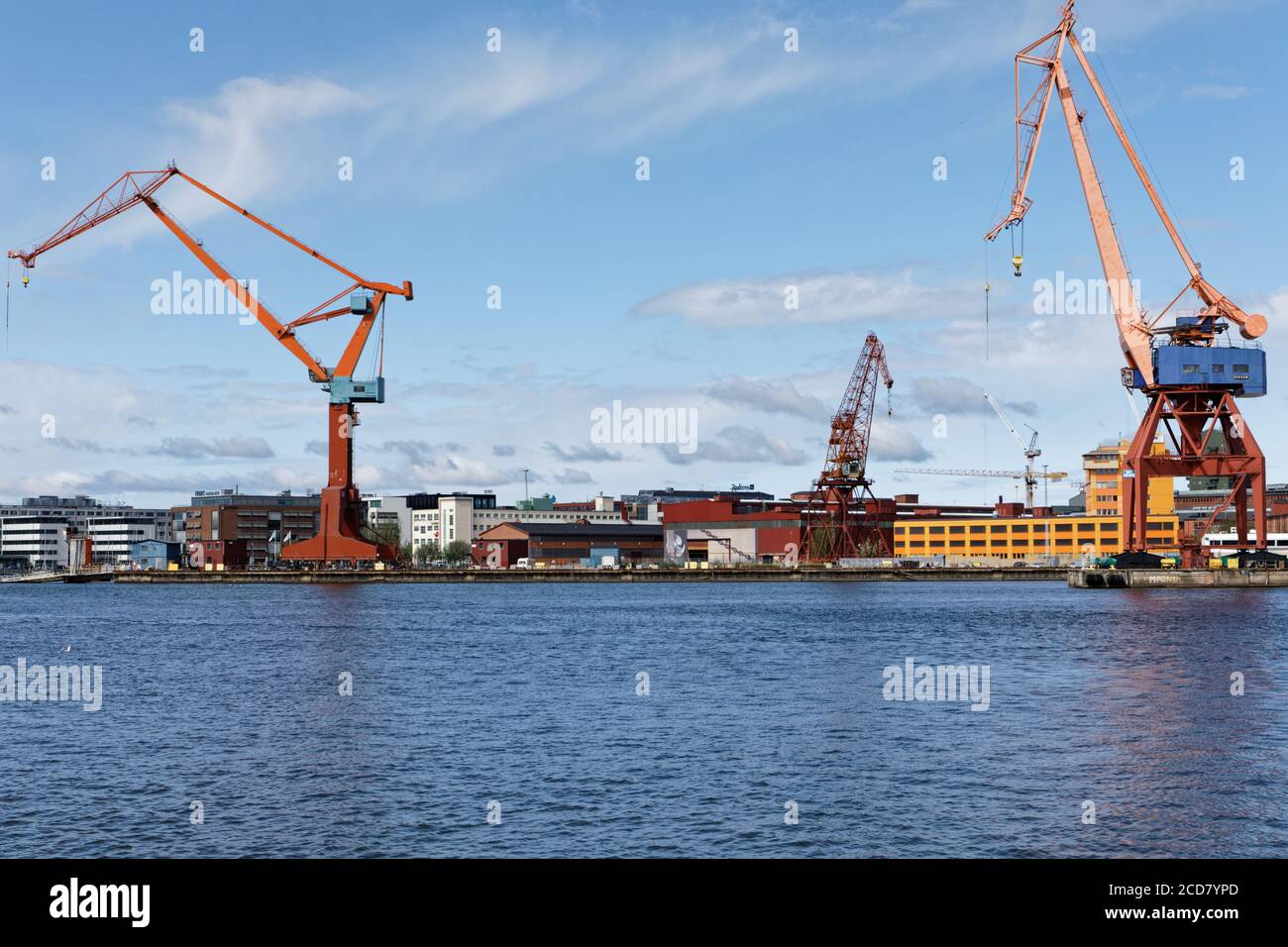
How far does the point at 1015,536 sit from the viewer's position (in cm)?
12331

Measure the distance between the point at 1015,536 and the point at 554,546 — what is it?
153 feet

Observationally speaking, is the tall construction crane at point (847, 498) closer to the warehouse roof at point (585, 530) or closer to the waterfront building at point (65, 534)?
the warehouse roof at point (585, 530)

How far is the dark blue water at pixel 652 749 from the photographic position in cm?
1419

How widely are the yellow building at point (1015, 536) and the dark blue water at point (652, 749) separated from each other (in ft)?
261

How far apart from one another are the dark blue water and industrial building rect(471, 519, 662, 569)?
92330mm

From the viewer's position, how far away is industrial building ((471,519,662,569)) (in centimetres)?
13600

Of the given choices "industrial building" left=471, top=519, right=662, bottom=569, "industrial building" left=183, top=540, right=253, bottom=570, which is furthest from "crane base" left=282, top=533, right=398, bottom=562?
"industrial building" left=183, top=540, right=253, bottom=570

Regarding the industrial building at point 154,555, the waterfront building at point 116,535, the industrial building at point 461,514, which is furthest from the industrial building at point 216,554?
the waterfront building at point 116,535

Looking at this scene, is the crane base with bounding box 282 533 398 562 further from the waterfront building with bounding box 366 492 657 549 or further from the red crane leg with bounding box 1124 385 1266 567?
the waterfront building with bounding box 366 492 657 549

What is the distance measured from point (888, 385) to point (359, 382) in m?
45.7

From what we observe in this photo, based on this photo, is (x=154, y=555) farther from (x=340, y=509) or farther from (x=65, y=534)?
(x=340, y=509)

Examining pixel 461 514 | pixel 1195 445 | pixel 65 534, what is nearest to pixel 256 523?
pixel 461 514

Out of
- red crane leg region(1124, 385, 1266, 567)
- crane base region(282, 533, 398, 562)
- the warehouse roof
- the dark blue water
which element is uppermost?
red crane leg region(1124, 385, 1266, 567)
